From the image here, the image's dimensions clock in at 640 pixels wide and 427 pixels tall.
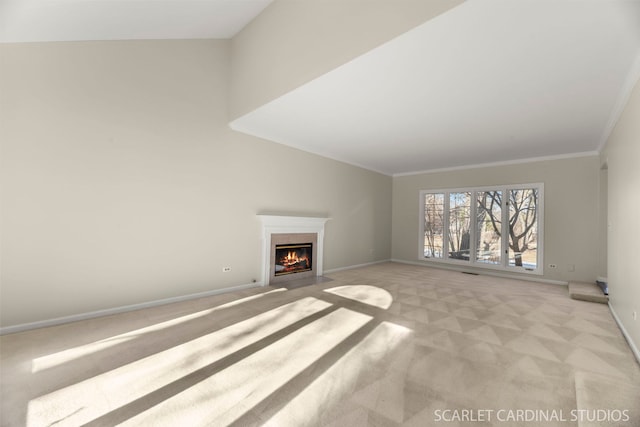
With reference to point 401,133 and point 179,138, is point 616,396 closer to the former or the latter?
point 401,133

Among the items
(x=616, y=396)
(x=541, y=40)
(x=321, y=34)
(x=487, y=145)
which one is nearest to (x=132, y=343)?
(x=321, y=34)

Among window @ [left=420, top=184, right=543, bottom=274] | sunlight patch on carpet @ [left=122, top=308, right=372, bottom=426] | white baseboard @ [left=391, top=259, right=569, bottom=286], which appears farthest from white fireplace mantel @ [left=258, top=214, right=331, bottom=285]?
window @ [left=420, top=184, right=543, bottom=274]

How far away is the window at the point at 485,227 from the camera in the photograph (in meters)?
5.70

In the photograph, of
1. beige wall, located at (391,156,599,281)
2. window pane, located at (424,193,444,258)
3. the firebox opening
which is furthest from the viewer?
window pane, located at (424,193,444,258)

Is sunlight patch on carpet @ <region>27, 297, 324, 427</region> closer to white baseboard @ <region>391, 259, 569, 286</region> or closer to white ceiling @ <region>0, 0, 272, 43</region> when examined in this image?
white ceiling @ <region>0, 0, 272, 43</region>

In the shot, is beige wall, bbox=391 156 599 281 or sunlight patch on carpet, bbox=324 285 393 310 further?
beige wall, bbox=391 156 599 281

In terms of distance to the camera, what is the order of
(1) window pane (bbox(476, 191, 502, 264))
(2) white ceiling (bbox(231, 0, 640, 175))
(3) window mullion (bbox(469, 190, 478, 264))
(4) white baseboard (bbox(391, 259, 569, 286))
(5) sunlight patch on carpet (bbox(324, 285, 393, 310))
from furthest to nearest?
(3) window mullion (bbox(469, 190, 478, 264)), (1) window pane (bbox(476, 191, 502, 264)), (4) white baseboard (bbox(391, 259, 569, 286)), (5) sunlight patch on carpet (bbox(324, 285, 393, 310)), (2) white ceiling (bbox(231, 0, 640, 175))

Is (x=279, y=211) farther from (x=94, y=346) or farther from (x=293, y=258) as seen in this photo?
(x=94, y=346)

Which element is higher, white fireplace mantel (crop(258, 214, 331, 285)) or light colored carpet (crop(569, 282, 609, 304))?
white fireplace mantel (crop(258, 214, 331, 285))

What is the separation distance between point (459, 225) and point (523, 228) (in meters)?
1.30

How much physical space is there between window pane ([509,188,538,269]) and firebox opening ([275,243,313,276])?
4561 millimetres

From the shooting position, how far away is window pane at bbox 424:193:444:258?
7.03 metres

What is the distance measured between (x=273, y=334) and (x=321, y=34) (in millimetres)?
3133

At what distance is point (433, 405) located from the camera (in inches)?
65.8
